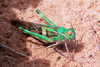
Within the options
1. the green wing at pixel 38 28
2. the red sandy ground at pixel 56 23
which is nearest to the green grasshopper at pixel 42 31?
the green wing at pixel 38 28

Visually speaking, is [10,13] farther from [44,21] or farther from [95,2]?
[95,2]

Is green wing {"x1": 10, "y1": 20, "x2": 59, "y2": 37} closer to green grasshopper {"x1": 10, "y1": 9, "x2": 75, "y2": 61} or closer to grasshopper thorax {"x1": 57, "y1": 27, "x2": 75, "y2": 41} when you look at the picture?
green grasshopper {"x1": 10, "y1": 9, "x2": 75, "y2": 61}

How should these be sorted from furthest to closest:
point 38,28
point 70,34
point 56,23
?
1. point 56,23
2. point 38,28
3. point 70,34

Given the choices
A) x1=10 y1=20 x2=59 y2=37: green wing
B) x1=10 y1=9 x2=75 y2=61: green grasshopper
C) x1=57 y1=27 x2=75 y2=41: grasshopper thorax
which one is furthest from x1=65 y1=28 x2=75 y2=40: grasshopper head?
x1=10 y1=20 x2=59 y2=37: green wing

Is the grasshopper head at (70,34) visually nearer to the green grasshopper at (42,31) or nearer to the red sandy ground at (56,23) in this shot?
the green grasshopper at (42,31)

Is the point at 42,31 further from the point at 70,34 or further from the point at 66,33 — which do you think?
the point at 70,34

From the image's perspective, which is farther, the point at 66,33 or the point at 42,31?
the point at 42,31

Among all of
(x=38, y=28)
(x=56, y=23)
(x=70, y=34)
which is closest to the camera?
(x=70, y=34)

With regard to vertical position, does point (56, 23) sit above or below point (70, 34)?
above

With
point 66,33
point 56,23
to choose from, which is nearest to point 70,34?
point 66,33
